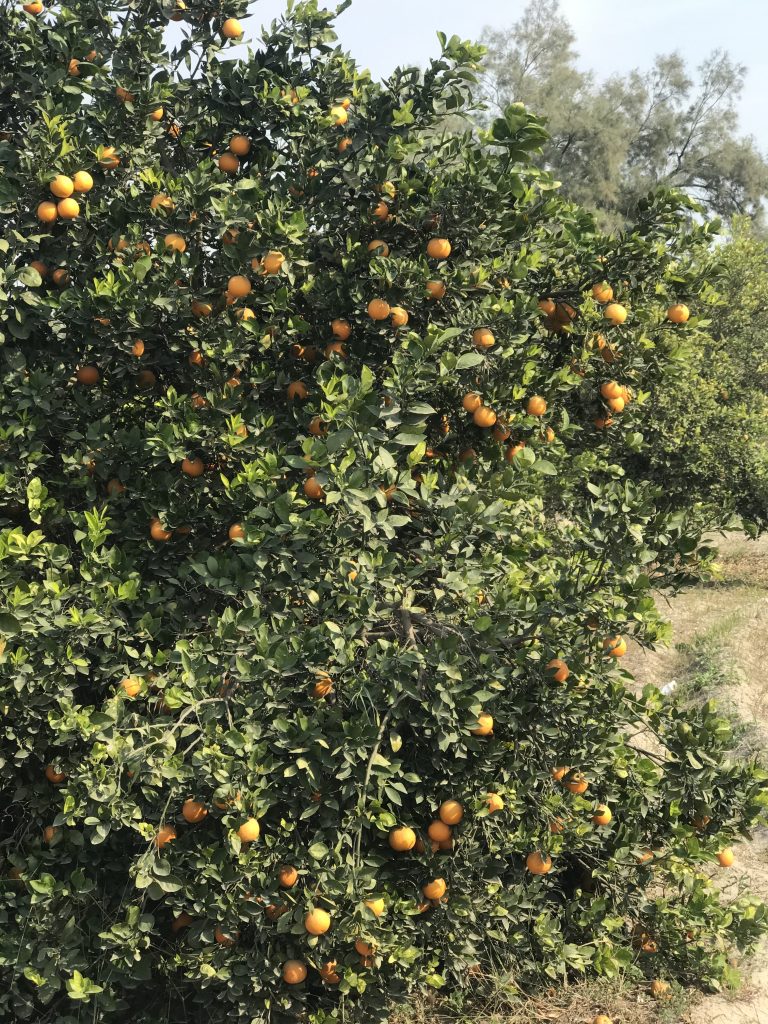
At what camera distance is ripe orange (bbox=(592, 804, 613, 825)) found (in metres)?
3.58

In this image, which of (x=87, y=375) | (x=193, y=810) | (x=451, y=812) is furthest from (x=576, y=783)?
(x=87, y=375)

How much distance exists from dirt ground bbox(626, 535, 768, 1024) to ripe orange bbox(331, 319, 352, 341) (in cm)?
185

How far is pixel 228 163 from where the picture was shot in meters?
3.66

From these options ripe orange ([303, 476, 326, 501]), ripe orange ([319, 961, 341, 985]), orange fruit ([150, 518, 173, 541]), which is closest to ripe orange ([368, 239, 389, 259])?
ripe orange ([303, 476, 326, 501])

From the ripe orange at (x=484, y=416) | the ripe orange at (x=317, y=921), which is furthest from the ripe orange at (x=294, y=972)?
the ripe orange at (x=484, y=416)

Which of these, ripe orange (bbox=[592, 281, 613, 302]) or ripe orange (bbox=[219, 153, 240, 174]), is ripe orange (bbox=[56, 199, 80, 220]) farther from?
ripe orange (bbox=[592, 281, 613, 302])

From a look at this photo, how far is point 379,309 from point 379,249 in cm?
21

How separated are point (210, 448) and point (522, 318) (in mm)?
1200

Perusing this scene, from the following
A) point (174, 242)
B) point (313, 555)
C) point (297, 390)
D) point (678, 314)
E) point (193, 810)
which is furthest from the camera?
point (678, 314)

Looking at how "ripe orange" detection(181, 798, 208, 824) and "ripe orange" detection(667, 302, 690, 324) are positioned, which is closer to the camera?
"ripe orange" detection(181, 798, 208, 824)

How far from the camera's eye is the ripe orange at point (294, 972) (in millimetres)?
3002

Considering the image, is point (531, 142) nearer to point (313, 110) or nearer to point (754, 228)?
point (313, 110)

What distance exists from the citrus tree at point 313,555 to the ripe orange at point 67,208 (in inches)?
0.4

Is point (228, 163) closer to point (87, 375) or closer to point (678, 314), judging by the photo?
point (87, 375)
